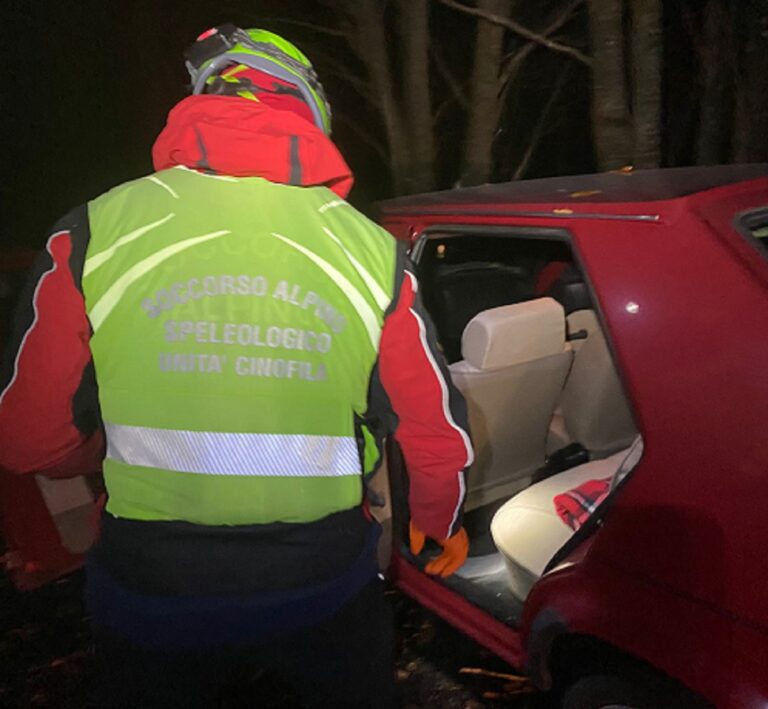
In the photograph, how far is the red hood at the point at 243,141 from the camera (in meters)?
1.28

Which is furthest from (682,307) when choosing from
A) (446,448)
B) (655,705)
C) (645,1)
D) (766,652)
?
(645,1)

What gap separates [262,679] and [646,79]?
405 centimetres

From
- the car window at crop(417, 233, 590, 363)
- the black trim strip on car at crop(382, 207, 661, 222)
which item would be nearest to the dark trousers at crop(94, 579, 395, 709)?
the black trim strip on car at crop(382, 207, 661, 222)

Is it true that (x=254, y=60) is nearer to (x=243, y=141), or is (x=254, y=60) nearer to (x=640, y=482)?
(x=243, y=141)

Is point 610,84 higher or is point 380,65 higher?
point 380,65

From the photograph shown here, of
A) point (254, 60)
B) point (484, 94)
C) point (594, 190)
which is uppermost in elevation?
point (254, 60)

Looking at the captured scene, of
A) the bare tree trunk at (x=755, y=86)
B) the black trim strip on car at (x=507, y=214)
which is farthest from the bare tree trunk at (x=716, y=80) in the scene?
the black trim strip on car at (x=507, y=214)

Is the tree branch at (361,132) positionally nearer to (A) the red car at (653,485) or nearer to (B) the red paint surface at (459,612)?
(A) the red car at (653,485)

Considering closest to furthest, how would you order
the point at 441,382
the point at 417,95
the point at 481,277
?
1. the point at 441,382
2. the point at 481,277
3. the point at 417,95

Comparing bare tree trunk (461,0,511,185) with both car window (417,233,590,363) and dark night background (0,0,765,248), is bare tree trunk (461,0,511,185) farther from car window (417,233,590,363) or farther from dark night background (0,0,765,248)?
dark night background (0,0,765,248)

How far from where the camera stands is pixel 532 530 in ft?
7.82

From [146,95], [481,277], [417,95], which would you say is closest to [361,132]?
[417,95]

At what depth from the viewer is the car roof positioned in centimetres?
183

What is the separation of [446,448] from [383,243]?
0.47 metres
